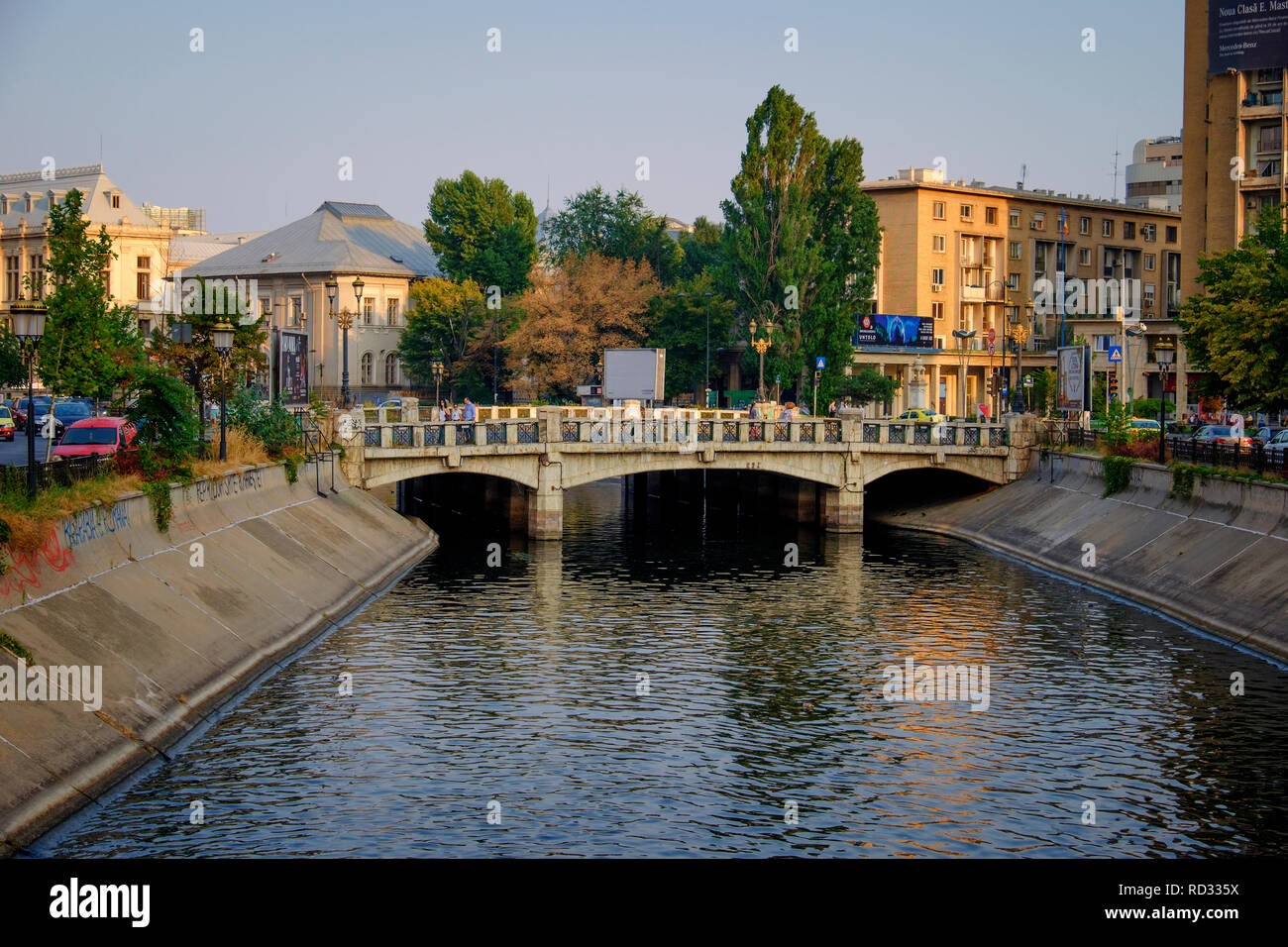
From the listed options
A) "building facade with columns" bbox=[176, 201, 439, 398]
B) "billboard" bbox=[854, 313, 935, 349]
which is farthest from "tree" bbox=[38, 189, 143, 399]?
"billboard" bbox=[854, 313, 935, 349]

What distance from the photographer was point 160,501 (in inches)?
1447

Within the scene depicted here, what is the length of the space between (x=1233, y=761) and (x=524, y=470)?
37272 mm

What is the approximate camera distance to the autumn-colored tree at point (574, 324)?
110 meters

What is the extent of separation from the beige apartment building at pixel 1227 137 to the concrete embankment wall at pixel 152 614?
72105mm

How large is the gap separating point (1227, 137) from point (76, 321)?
75.6 m

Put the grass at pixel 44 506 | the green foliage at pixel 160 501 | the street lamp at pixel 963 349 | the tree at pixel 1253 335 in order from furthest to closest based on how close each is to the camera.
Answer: the street lamp at pixel 963 349 → the tree at pixel 1253 335 → the green foliage at pixel 160 501 → the grass at pixel 44 506

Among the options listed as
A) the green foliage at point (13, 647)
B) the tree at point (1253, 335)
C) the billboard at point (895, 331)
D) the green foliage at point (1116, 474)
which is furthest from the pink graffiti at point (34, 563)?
the billboard at point (895, 331)

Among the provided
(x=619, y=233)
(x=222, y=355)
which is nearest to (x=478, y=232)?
(x=619, y=233)

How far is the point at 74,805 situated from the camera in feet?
76.3

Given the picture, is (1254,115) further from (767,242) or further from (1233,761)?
(1233,761)

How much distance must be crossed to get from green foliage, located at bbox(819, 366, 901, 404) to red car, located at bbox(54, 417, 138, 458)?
68.8m

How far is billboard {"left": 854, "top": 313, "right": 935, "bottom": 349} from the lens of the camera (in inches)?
4818

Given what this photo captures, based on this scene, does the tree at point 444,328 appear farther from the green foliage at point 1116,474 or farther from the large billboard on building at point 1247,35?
the green foliage at point 1116,474
